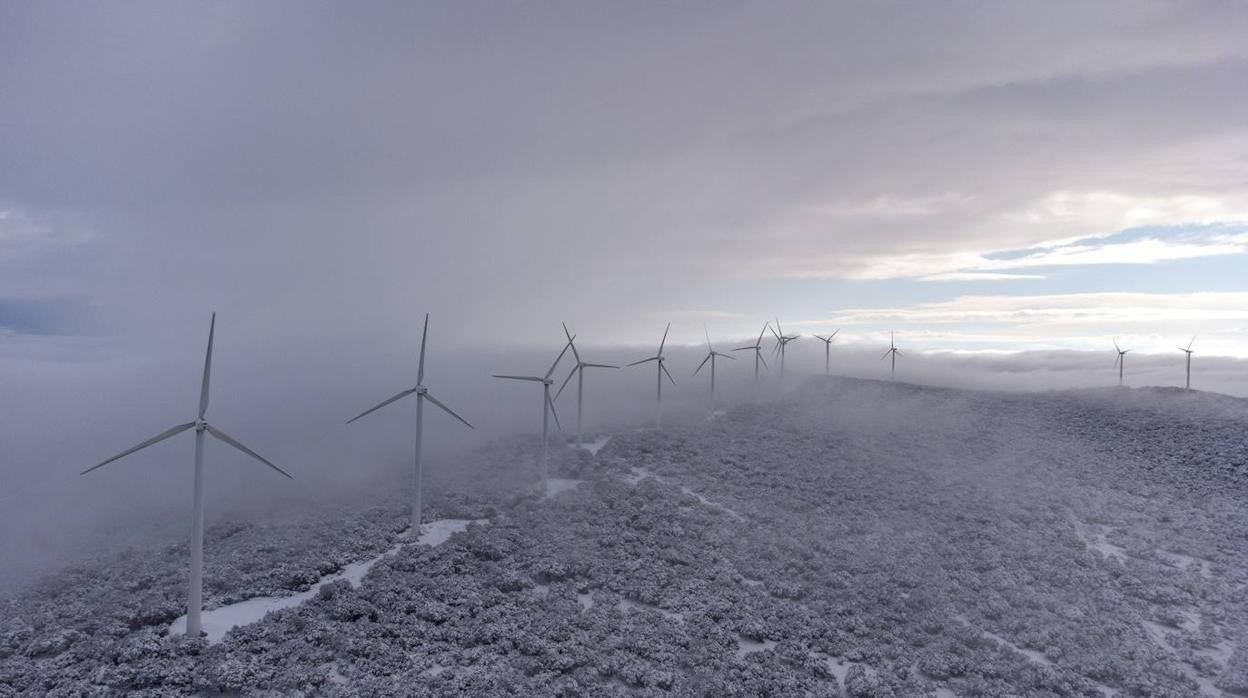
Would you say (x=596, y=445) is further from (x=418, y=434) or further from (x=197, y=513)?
(x=197, y=513)

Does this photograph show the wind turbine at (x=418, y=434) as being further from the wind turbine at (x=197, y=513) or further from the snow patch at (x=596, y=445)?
the snow patch at (x=596, y=445)

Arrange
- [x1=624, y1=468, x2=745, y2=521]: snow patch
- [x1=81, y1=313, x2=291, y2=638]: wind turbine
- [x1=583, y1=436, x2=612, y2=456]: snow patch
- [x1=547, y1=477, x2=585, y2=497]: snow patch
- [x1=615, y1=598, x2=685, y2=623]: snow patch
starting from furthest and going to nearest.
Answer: [x1=583, y1=436, x2=612, y2=456]: snow patch < [x1=547, y1=477, x2=585, y2=497]: snow patch < [x1=624, y1=468, x2=745, y2=521]: snow patch < [x1=615, y1=598, x2=685, y2=623]: snow patch < [x1=81, y1=313, x2=291, y2=638]: wind turbine

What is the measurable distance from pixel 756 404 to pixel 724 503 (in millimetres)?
60559

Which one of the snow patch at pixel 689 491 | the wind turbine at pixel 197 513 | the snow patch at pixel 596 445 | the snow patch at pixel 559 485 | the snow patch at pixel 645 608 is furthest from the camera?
the snow patch at pixel 596 445

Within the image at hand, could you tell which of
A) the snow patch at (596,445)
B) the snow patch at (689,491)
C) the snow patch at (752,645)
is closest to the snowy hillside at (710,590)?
the snow patch at (752,645)

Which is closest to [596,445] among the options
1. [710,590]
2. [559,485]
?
[559,485]

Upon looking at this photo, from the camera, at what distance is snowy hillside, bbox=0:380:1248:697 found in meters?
48.5

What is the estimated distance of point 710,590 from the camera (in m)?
62.4

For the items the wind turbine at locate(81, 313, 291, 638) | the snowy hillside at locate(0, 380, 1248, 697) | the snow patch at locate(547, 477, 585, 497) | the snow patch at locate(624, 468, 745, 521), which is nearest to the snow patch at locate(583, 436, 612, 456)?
the snowy hillside at locate(0, 380, 1248, 697)

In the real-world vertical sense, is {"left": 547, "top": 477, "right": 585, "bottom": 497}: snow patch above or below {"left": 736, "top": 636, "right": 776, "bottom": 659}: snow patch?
above

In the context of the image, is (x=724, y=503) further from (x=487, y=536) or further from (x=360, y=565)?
(x=360, y=565)

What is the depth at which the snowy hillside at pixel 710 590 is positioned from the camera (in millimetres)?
48469

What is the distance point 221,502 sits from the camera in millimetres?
93250

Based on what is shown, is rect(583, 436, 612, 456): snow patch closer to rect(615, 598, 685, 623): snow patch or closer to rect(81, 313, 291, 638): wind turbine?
rect(615, 598, 685, 623): snow patch
